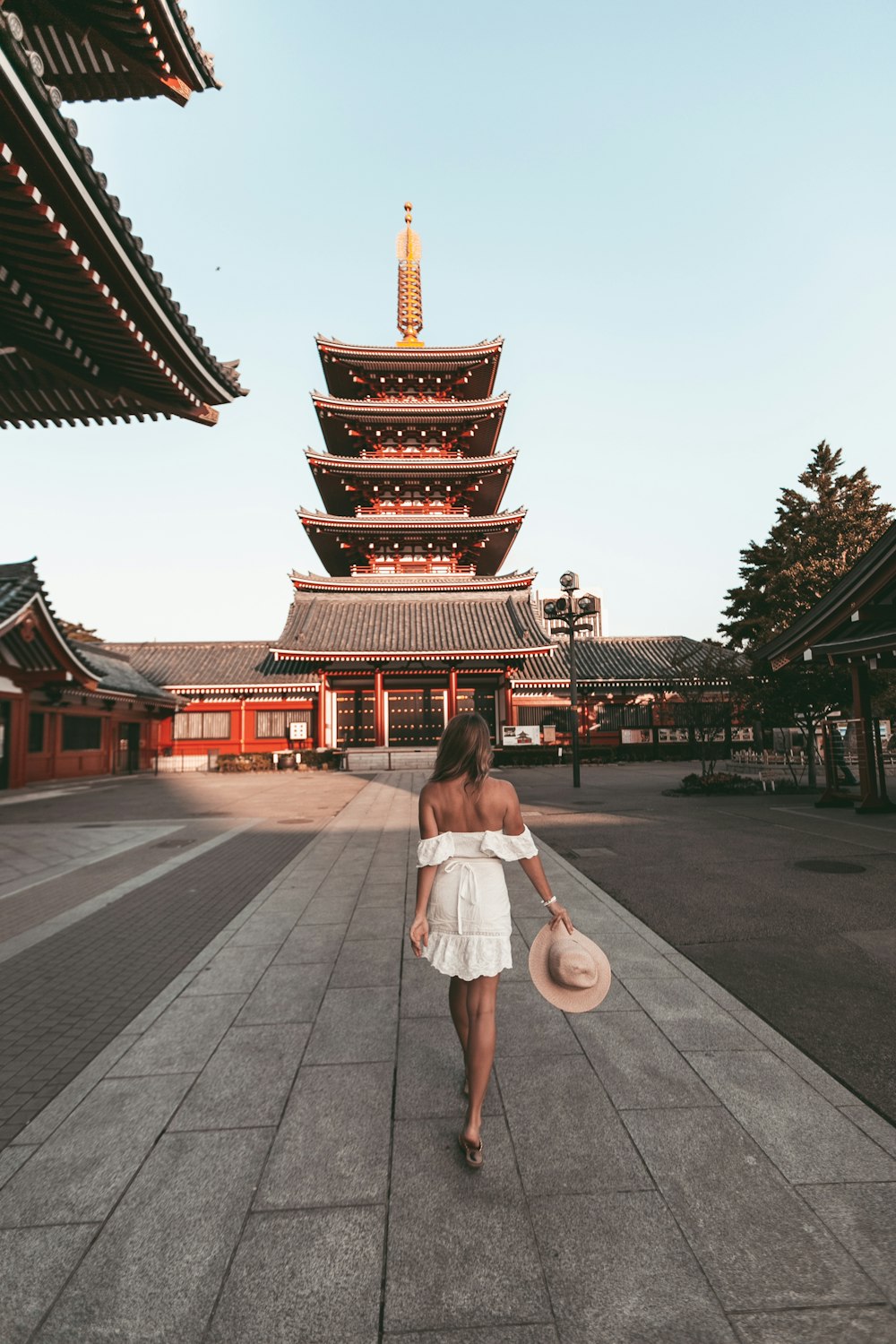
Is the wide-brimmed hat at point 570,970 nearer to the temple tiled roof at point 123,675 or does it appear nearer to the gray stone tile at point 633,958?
the gray stone tile at point 633,958

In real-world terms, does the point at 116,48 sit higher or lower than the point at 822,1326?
higher

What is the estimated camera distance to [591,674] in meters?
31.3

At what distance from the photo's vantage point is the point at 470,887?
254cm

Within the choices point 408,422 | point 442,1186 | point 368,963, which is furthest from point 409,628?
point 442,1186

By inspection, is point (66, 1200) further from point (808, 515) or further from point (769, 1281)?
point (808, 515)

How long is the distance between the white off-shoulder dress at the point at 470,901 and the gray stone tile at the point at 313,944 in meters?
2.46

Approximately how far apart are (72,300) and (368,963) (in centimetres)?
611

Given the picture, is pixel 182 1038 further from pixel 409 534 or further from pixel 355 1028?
pixel 409 534

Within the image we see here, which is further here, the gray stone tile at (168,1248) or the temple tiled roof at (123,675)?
the temple tiled roof at (123,675)

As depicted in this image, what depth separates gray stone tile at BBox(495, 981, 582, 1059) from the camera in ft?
10.9

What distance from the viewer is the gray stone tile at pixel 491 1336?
1.70 metres

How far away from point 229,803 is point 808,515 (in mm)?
20246

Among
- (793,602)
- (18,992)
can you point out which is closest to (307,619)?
(793,602)

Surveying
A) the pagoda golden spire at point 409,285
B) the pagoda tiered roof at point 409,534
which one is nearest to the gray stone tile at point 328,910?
the pagoda tiered roof at point 409,534
